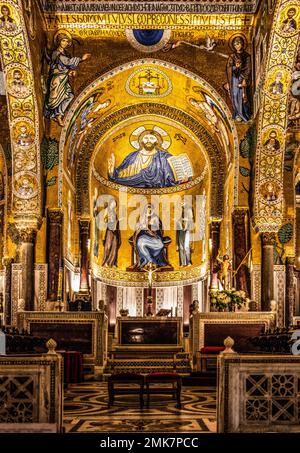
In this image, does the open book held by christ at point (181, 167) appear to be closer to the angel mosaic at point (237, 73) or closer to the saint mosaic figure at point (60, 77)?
the angel mosaic at point (237, 73)

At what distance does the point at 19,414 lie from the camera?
7750mm

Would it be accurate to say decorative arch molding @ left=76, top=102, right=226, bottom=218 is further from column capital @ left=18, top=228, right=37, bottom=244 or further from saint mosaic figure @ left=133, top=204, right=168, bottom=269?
column capital @ left=18, top=228, right=37, bottom=244

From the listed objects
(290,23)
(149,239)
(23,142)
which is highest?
(290,23)

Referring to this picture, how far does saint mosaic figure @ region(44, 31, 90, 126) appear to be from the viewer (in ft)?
63.5

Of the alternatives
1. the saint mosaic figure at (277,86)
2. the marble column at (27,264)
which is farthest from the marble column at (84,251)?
the saint mosaic figure at (277,86)

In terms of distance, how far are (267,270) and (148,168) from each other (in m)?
7.21

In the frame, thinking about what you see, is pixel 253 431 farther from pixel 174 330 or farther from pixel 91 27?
pixel 91 27

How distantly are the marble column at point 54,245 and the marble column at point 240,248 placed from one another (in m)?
4.46

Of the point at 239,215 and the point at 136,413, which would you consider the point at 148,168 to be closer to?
the point at 239,215

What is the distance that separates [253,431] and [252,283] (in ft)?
36.2

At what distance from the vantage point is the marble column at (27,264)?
18.0 meters

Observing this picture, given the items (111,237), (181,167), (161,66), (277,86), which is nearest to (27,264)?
(111,237)

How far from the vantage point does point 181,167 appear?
23953 mm
